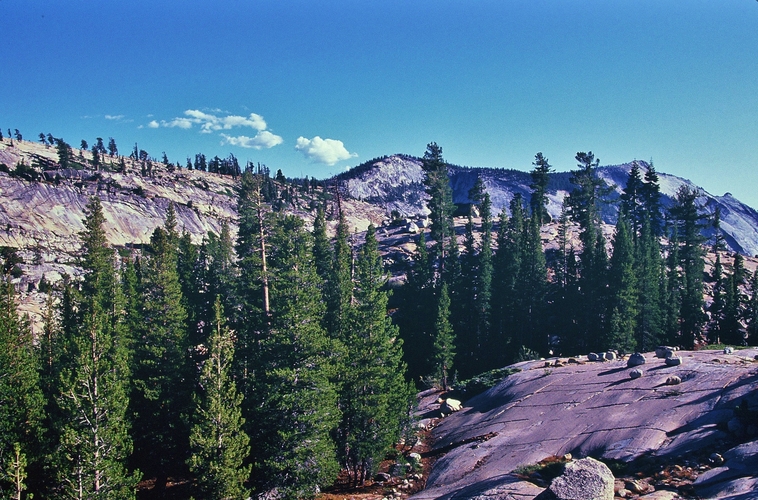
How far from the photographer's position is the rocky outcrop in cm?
2044

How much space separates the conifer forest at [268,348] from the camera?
68.1ft

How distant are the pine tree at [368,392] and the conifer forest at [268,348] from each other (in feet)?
0.36

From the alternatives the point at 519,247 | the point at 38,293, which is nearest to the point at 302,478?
the point at 519,247

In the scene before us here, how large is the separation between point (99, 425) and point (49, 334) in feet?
61.4

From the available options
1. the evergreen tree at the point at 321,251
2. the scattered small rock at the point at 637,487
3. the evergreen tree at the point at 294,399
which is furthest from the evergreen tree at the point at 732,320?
the evergreen tree at the point at 294,399

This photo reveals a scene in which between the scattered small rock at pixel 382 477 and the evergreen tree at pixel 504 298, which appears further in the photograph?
the evergreen tree at pixel 504 298

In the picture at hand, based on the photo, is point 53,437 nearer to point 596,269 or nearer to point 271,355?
point 271,355

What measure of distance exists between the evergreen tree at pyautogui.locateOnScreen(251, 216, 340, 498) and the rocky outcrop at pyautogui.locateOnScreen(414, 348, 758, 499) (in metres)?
5.90

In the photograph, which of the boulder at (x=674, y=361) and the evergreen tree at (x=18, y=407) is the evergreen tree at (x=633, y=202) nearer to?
the boulder at (x=674, y=361)

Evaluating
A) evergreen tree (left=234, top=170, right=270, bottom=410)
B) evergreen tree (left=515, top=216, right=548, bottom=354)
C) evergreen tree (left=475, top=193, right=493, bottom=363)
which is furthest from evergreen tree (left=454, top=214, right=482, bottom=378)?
evergreen tree (left=234, top=170, right=270, bottom=410)

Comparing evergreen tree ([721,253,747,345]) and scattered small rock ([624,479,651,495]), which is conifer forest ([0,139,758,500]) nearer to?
evergreen tree ([721,253,747,345])

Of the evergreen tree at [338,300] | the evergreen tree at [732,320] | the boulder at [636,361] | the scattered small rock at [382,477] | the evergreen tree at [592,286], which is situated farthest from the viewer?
the evergreen tree at [732,320]

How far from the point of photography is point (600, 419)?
24.5 meters

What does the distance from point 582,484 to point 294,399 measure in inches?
555
